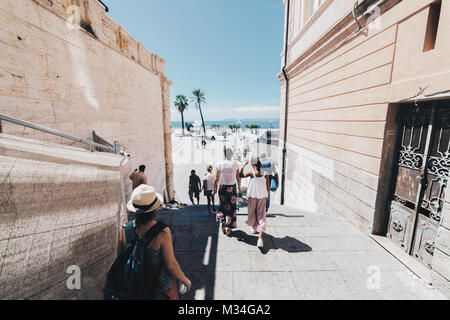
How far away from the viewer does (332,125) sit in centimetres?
539

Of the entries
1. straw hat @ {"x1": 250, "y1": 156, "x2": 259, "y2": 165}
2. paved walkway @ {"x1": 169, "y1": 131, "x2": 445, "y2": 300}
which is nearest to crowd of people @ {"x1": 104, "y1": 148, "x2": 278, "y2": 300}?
paved walkway @ {"x1": 169, "y1": 131, "x2": 445, "y2": 300}

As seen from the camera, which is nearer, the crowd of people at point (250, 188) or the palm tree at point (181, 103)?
the crowd of people at point (250, 188)

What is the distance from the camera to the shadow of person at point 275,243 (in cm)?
339

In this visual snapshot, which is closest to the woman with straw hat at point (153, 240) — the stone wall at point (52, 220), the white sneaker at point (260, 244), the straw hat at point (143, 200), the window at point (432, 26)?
the straw hat at point (143, 200)

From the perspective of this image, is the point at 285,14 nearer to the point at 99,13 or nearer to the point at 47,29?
the point at 99,13

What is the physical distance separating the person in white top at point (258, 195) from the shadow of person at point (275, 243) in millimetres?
269

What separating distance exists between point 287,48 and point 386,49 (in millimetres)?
6737

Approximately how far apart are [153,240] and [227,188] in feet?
7.37

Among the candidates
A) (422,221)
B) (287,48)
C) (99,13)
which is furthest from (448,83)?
(287,48)

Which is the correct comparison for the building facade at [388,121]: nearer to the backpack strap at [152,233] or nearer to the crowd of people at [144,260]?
the crowd of people at [144,260]

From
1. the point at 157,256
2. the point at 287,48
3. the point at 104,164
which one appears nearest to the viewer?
the point at 157,256

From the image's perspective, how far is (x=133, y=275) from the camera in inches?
63.2

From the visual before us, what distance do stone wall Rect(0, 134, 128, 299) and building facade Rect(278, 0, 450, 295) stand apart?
14.0ft

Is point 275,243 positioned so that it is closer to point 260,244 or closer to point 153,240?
point 260,244
